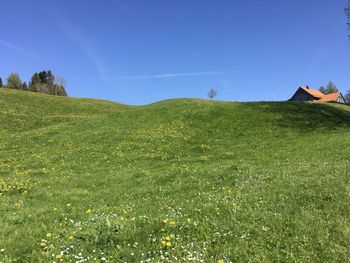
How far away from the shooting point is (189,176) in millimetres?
16031

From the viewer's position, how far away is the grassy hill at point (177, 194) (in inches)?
287

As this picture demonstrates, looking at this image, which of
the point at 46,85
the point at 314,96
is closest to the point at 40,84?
the point at 46,85

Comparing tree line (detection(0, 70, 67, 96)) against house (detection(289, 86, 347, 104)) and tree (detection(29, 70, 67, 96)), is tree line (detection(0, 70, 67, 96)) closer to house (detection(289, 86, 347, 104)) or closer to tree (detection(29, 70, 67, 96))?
tree (detection(29, 70, 67, 96))

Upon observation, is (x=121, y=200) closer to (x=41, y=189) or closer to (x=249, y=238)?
(x=41, y=189)

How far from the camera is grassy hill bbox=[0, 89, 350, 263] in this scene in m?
7.30

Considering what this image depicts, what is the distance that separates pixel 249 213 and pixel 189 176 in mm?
7145

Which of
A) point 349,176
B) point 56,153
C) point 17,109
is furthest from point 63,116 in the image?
point 349,176

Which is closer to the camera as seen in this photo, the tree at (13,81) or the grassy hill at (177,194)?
the grassy hill at (177,194)

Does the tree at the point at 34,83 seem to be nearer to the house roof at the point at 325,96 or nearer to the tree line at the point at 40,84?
the tree line at the point at 40,84

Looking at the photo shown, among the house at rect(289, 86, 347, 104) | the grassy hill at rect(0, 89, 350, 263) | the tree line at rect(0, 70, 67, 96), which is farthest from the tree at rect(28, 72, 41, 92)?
the grassy hill at rect(0, 89, 350, 263)

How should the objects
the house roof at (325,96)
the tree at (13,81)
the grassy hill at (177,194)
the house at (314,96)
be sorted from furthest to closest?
the house at (314,96), the house roof at (325,96), the tree at (13,81), the grassy hill at (177,194)

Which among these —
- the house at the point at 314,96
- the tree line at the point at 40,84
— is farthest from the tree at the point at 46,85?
the house at the point at 314,96

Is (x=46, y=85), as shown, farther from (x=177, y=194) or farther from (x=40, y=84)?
(x=177, y=194)

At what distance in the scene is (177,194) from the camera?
12719 mm
